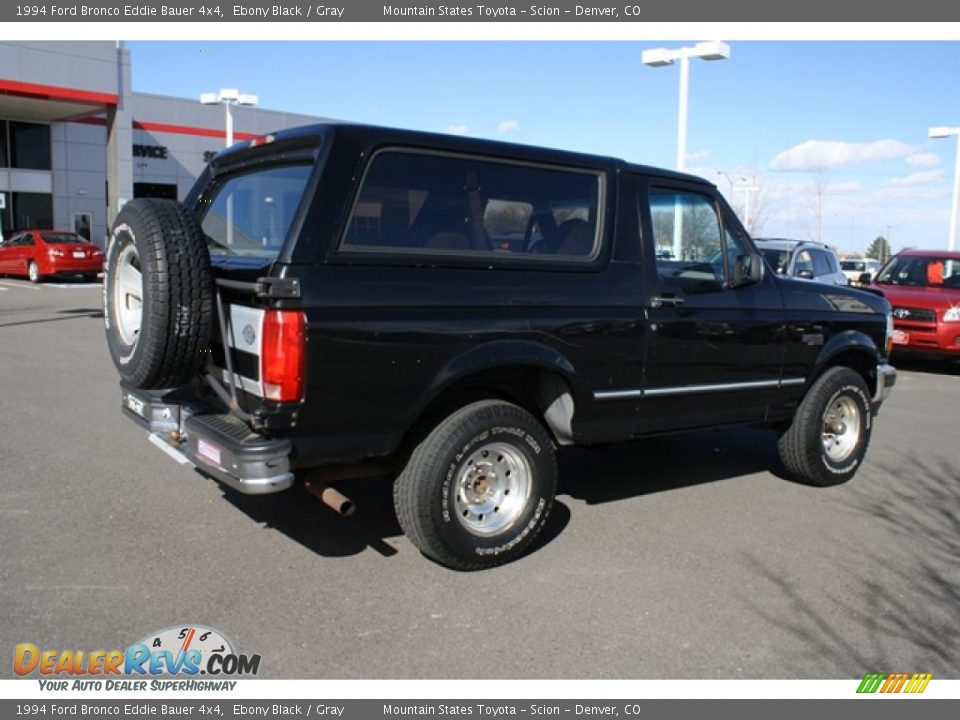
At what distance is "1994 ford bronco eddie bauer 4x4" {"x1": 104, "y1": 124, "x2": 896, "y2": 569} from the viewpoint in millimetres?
3787

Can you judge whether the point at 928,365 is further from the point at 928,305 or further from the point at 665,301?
the point at 665,301

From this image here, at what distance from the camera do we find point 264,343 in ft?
12.0

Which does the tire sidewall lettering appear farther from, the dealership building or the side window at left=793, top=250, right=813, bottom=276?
the dealership building

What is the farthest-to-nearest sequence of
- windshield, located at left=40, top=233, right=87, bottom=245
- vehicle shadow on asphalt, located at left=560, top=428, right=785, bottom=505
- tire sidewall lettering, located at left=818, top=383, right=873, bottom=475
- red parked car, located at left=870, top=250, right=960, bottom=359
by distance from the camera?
windshield, located at left=40, top=233, right=87, bottom=245, red parked car, located at left=870, top=250, right=960, bottom=359, tire sidewall lettering, located at left=818, top=383, right=873, bottom=475, vehicle shadow on asphalt, located at left=560, top=428, right=785, bottom=505

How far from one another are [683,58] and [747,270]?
11.4 m

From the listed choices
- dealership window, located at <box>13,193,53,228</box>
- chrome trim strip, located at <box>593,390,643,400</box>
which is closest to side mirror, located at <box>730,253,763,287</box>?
chrome trim strip, located at <box>593,390,643,400</box>

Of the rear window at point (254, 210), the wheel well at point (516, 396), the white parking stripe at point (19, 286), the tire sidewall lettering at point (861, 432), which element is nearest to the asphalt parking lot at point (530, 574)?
the tire sidewall lettering at point (861, 432)

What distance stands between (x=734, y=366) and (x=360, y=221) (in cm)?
270

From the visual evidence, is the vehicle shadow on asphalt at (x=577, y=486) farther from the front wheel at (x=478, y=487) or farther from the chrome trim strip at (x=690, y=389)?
the chrome trim strip at (x=690, y=389)

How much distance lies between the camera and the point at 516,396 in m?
4.66

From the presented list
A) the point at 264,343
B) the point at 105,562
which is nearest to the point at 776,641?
the point at 264,343

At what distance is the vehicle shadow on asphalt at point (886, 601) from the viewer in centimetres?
355

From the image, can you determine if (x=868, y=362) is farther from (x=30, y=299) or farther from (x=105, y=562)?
(x=30, y=299)

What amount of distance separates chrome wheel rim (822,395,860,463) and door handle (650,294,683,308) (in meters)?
1.96
